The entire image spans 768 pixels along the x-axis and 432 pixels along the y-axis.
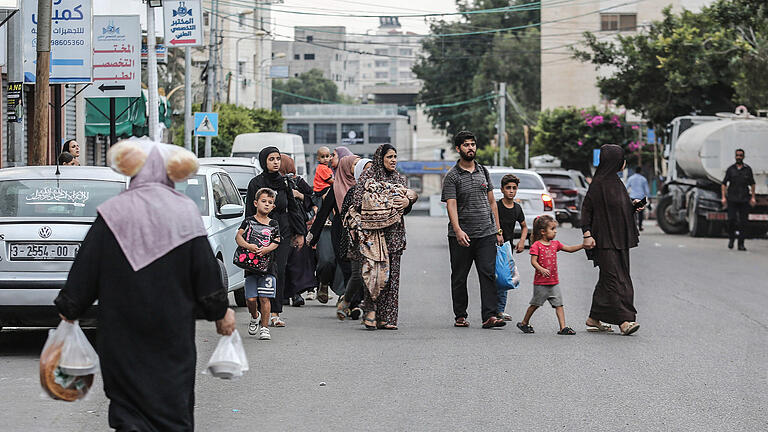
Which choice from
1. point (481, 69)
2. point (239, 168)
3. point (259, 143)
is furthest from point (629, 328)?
point (481, 69)

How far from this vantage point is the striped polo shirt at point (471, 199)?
1161 cm

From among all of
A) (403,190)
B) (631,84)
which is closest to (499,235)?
(403,190)

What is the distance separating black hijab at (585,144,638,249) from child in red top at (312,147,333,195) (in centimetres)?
434

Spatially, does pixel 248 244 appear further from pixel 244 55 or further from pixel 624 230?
pixel 244 55

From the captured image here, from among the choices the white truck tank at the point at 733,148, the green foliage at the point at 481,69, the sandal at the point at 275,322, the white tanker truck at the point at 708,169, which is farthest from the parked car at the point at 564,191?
the green foliage at the point at 481,69

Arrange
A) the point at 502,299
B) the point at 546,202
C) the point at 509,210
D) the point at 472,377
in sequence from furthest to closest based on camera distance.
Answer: the point at 546,202 → the point at 509,210 → the point at 502,299 → the point at 472,377

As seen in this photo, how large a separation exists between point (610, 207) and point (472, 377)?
10.4 feet

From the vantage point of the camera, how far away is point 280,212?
38.8 ft

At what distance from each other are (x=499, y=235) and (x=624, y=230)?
1.30 metres

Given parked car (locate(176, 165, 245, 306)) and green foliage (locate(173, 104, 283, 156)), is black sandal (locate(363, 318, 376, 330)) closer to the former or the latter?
parked car (locate(176, 165, 245, 306))

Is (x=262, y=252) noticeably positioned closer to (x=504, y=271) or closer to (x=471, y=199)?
(x=471, y=199)

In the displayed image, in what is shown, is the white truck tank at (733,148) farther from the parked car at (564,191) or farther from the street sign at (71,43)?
the street sign at (71,43)

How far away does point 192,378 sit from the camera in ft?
16.8

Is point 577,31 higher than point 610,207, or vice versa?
point 577,31
